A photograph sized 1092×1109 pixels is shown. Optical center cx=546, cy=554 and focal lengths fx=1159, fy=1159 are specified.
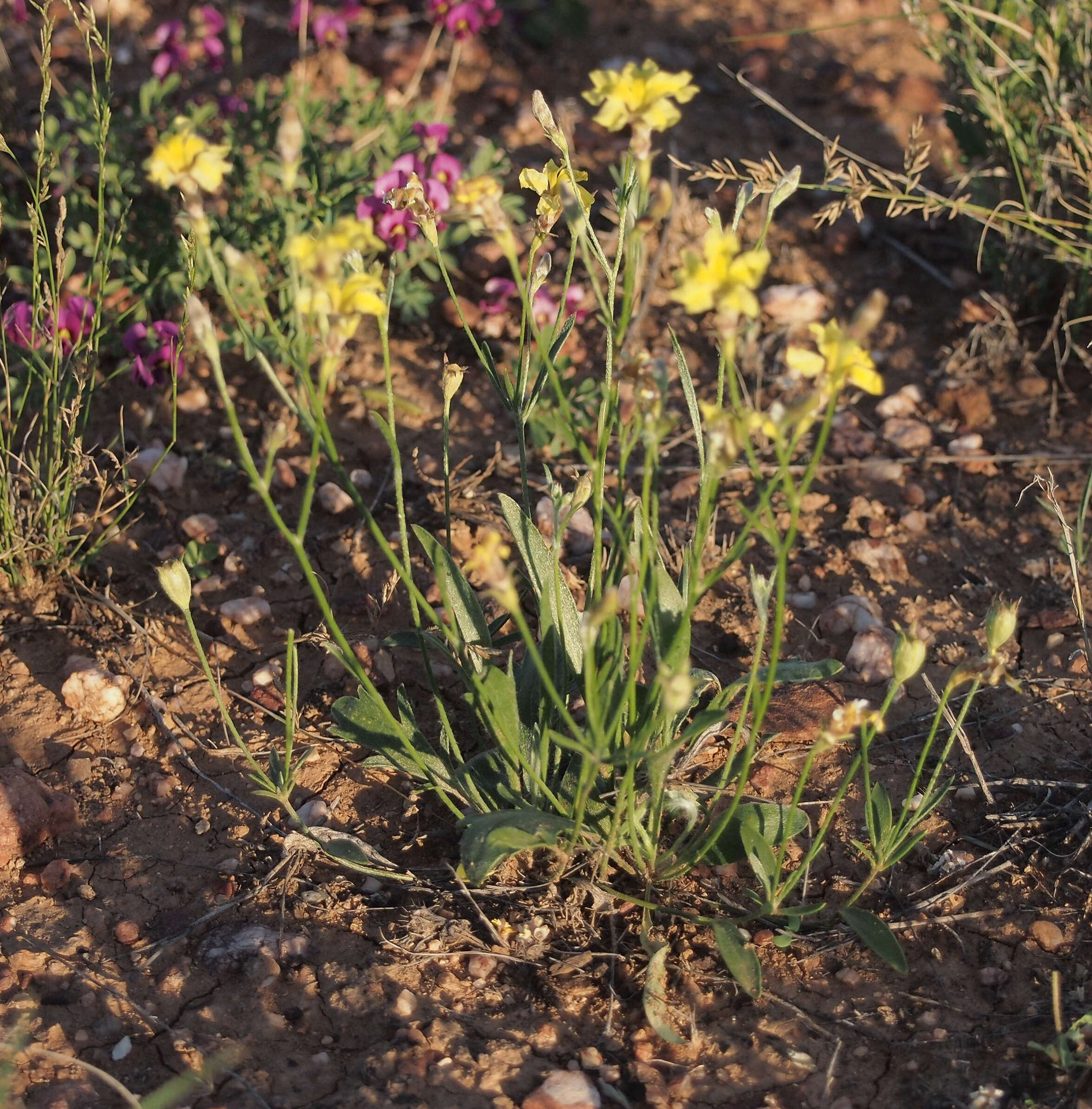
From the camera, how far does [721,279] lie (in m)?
1.35

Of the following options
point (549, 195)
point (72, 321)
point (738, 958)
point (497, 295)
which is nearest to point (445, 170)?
point (497, 295)

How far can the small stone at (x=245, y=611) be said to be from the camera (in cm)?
246

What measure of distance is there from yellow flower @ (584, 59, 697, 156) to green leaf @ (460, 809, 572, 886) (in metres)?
0.96

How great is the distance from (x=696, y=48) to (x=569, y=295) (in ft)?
6.46

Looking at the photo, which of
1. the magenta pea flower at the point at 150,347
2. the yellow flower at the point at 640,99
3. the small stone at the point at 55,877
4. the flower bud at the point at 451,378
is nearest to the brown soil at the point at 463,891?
A: the small stone at the point at 55,877

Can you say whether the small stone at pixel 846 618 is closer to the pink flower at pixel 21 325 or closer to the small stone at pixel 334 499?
the small stone at pixel 334 499

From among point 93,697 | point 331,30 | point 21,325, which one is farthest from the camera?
point 331,30

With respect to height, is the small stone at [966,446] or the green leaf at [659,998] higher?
the small stone at [966,446]

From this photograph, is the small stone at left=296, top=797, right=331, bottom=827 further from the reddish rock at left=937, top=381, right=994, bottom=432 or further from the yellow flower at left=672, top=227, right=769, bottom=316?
the reddish rock at left=937, top=381, right=994, bottom=432

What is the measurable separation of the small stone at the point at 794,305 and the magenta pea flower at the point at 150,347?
165 cm

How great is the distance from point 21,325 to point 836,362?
6.63 feet

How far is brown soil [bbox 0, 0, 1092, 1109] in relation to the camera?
5.52ft

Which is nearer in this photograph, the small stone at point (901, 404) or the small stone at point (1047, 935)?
the small stone at point (1047, 935)

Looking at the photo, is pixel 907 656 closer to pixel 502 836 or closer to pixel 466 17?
pixel 502 836
